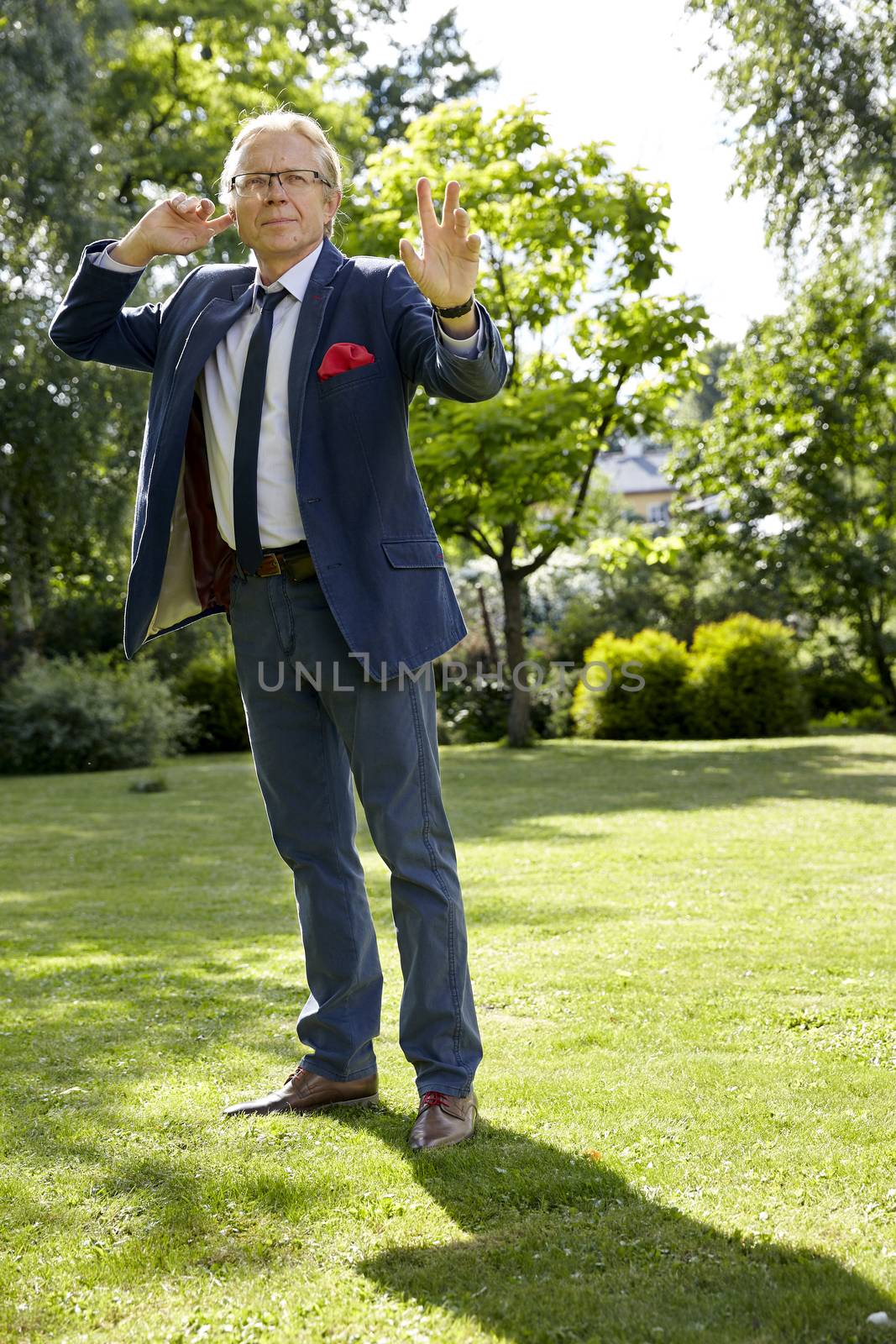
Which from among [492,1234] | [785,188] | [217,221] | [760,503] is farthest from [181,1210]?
[760,503]

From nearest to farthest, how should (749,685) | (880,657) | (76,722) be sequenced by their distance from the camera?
(76,722)
(749,685)
(880,657)

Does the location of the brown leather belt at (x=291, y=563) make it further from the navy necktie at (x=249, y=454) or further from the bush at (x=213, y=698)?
the bush at (x=213, y=698)

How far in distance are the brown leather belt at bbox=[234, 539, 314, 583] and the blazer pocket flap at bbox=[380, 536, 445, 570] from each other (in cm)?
19

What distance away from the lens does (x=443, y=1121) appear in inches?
109

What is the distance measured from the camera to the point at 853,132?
40.8 feet

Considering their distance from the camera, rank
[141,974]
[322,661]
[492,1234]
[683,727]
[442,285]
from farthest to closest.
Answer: [683,727]
[141,974]
[322,661]
[442,285]
[492,1234]

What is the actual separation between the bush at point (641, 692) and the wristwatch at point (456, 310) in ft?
51.5

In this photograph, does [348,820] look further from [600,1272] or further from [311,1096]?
[600,1272]

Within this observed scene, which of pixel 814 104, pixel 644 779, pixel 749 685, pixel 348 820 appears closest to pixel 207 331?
pixel 348 820

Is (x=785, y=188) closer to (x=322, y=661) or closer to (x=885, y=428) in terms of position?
(x=885, y=428)

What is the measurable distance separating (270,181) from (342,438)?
615 mm

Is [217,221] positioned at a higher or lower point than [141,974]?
higher

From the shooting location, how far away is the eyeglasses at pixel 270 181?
2846mm

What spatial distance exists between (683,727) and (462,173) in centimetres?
815
